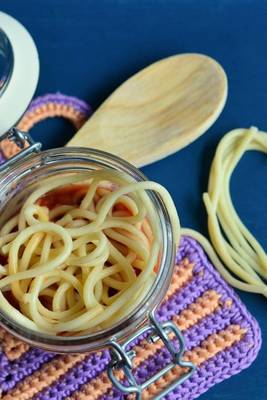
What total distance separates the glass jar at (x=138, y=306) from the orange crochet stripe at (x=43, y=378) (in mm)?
55

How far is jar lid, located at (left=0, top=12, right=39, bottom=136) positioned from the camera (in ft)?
2.03

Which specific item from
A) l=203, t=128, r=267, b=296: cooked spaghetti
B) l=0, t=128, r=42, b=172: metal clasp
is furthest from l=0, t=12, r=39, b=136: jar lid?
l=203, t=128, r=267, b=296: cooked spaghetti

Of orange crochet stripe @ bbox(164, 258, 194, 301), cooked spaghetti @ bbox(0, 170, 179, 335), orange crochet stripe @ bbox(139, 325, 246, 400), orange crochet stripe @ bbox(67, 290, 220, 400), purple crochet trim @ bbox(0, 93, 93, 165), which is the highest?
purple crochet trim @ bbox(0, 93, 93, 165)

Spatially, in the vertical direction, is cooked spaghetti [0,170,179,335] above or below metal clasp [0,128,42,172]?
below

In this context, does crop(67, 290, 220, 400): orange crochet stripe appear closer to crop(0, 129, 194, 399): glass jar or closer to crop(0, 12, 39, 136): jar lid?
crop(0, 129, 194, 399): glass jar

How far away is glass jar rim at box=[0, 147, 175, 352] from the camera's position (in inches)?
20.5

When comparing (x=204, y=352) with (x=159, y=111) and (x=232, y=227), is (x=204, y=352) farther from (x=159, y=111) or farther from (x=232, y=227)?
(x=159, y=111)

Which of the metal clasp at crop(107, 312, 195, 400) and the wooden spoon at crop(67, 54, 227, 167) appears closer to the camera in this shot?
the metal clasp at crop(107, 312, 195, 400)

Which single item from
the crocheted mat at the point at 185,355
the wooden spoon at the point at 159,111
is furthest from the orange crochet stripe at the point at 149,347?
the wooden spoon at the point at 159,111

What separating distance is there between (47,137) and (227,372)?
0.29m

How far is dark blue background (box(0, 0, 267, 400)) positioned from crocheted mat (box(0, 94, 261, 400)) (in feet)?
0.29

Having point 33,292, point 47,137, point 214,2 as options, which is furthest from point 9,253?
point 214,2

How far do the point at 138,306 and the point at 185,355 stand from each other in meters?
0.09

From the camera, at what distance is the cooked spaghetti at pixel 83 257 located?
54 cm
